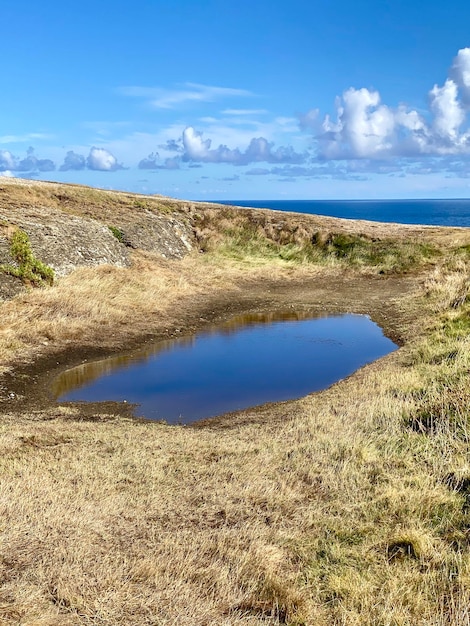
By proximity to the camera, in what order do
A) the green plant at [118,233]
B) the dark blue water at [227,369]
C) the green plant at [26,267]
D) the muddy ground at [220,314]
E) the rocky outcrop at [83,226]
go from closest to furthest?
the muddy ground at [220,314] < the dark blue water at [227,369] < the green plant at [26,267] < the rocky outcrop at [83,226] < the green plant at [118,233]

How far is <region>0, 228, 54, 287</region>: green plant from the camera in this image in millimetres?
24136

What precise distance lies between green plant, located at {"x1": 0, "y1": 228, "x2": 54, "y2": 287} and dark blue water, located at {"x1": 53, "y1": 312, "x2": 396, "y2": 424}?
756 cm

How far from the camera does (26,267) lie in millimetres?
24781

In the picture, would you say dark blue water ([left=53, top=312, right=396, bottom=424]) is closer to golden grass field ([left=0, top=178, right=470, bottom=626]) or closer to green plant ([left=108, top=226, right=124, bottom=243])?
golden grass field ([left=0, top=178, right=470, bottom=626])

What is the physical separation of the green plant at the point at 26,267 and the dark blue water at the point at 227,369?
756cm

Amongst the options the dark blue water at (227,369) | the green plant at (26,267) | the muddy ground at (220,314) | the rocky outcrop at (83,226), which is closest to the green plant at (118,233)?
the rocky outcrop at (83,226)

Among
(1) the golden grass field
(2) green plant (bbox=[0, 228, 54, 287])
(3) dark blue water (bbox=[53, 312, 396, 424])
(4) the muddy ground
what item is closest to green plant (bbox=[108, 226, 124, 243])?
(4) the muddy ground

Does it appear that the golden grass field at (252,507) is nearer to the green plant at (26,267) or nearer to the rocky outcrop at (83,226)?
the green plant at (26,267)

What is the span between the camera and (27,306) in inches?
854

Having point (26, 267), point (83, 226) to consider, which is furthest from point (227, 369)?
point (83, 226)

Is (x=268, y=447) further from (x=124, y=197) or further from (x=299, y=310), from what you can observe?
(x=124, y=197)

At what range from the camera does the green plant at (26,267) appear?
79.2 feet

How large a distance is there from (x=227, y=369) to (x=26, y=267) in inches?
468

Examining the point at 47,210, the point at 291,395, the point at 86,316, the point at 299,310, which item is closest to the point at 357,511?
the point at 291,395
